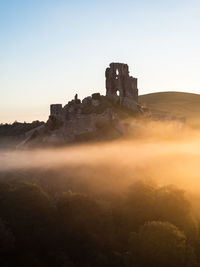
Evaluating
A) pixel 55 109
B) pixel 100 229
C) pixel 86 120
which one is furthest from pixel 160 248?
pixel 55 109

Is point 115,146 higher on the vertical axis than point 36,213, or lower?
higher

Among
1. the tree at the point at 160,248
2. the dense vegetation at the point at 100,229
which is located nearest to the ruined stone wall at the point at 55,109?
the dense vegetation at the point at 100,229

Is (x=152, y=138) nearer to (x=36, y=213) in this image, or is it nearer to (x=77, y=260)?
(x=36, y=213)

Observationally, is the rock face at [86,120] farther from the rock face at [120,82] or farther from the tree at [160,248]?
the tree at [160,248]

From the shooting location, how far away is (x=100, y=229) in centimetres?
5975

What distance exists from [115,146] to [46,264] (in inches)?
2795

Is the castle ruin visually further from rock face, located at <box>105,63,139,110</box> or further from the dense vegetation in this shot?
the dense vegetation

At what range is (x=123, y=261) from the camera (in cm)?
5256

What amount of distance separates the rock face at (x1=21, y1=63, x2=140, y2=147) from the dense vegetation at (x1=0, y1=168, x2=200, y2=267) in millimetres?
40882

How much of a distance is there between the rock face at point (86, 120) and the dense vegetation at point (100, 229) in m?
40.9

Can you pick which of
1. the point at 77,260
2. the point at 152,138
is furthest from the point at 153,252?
the point at 152,138

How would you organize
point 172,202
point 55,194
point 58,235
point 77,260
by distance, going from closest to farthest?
point 77,260, point 58,235, point 172,202, point 55,194

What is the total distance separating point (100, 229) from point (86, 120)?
5967cm

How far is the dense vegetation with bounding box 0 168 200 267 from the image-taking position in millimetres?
51406
